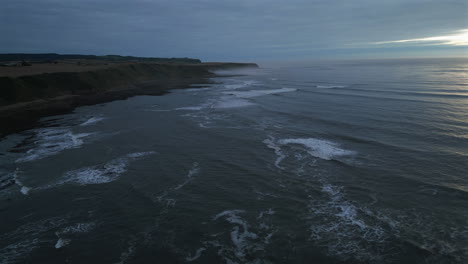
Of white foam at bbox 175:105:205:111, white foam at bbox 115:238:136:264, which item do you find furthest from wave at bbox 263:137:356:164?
white foam at bbox 175:105:205:111

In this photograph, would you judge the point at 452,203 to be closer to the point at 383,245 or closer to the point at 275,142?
the point at 383,245

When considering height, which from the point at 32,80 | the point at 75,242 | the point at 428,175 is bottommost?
the point at 75,242

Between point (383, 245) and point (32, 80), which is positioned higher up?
point (32, 80)

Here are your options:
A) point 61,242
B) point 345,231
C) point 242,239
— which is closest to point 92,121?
point 61,242

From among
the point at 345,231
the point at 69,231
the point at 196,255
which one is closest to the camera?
the point at 196,255

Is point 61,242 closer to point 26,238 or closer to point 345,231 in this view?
point 26,238

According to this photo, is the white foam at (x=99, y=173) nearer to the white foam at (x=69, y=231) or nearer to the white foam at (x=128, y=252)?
the white foam at (x=69, y=231)

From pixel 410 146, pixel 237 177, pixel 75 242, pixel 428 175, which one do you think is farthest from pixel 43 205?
pixel 410 146
